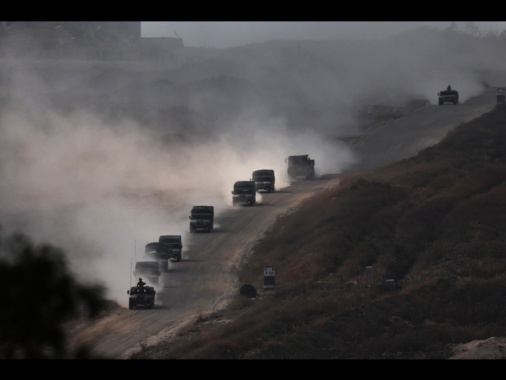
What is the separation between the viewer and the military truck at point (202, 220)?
91125 millimetres

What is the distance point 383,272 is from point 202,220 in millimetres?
24502

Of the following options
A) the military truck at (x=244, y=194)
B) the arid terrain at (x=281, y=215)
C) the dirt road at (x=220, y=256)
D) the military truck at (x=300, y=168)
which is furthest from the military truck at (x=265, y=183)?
the military truck at (x=300, y=168)

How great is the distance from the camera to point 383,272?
69562 mm

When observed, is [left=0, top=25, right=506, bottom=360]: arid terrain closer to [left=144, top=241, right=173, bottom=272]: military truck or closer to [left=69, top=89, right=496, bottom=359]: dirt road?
[left=69, top=89, right=496, bottom=359]: dirt road

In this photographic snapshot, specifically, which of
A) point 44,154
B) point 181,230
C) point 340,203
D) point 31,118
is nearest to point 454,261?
point 340,203

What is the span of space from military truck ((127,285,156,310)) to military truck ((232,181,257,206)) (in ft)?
117

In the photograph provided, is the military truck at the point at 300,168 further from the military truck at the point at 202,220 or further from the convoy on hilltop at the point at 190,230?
the military truck at the point at 202,220

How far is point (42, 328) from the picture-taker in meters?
11.3

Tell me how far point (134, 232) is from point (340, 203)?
1705 centimetres

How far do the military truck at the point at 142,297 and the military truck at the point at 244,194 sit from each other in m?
35.6

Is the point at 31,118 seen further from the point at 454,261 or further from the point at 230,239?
the point at 454,261

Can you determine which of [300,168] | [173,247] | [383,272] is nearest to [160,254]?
[173,247]

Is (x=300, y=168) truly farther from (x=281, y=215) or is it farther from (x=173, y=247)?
(x=173, y=247)
